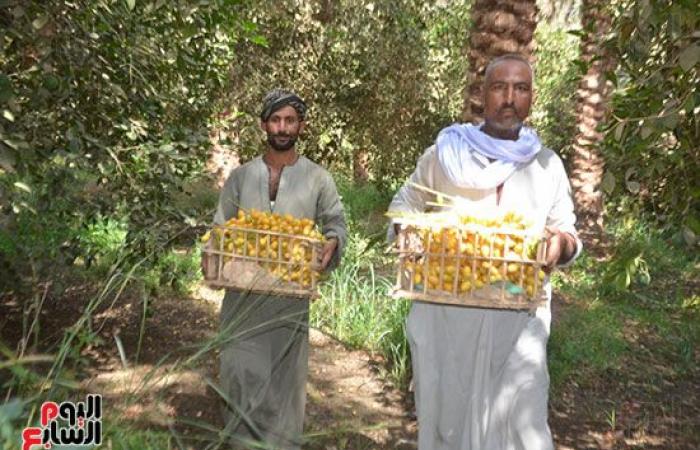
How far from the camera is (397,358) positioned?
5.96m

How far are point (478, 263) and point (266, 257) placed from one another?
3.27ft

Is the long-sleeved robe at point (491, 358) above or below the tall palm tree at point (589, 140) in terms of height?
below

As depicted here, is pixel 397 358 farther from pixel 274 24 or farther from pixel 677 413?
pixel 274 24

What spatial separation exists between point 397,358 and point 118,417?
4327 millimetres

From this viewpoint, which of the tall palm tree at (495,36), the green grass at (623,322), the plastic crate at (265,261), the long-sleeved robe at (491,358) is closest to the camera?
the long-sleeved robe at (491,358)

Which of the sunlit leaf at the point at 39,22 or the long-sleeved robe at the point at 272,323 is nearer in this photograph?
the sunlit leaf at the point at 39,22

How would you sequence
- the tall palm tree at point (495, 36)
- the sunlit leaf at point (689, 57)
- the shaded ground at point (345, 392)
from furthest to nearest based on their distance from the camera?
1. the tall palm tree at point (495, 36)
2. the shaded ground at point (345, 392)
3. the sunlit leaf at point (689, 57)

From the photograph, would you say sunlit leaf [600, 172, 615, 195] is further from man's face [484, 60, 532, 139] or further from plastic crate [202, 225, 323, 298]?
plastic crate [202, 225, 323, 298]

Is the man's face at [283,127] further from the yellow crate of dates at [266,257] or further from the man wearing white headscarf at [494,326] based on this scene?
the man wearing white headscarf at [494,326]

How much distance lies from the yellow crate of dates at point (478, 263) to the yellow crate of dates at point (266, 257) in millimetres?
543

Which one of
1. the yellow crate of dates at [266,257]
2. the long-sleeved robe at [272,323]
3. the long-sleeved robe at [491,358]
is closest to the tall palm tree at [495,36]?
the long-sleeved robe at [272,323]

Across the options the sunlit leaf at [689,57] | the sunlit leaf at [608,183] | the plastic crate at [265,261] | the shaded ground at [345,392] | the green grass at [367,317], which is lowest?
the shaded ground at [345,392]

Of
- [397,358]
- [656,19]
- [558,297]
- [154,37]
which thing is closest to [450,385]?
[656,19]

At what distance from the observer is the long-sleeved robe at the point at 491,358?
313 centimetres
